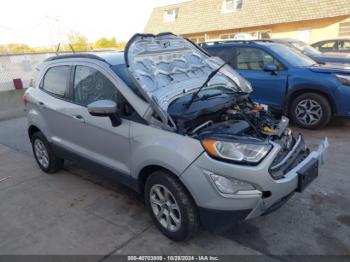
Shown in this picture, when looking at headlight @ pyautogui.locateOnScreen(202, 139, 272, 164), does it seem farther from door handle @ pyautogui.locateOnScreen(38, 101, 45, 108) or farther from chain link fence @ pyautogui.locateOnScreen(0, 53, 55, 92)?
chain link fence @ pyautogui.locateOnScreen(0, 53, 55, 92)

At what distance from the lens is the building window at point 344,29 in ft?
58.3

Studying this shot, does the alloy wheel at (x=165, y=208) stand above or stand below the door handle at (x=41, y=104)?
below

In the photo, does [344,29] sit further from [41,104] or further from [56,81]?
[41,104]

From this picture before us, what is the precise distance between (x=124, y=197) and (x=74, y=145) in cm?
90

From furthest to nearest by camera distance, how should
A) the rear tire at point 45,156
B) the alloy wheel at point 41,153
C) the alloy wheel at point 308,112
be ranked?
the alloy wheel at point 308,112, the alloy wheel at point 41,153, the rear tire at point 45,156

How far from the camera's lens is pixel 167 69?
3.34m

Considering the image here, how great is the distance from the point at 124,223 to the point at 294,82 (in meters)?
4.26

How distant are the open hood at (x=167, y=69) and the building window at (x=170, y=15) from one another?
2448cm

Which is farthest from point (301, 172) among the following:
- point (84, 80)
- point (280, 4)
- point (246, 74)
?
point (280, 4)

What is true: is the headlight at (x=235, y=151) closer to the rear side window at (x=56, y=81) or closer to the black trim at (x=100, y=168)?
the black trim at (x=100, y=168)

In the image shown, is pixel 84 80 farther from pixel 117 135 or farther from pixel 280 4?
pixel 280 4

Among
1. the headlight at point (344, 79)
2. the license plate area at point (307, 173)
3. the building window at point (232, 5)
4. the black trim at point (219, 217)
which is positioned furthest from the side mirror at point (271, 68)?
the building window at point (232, 5)

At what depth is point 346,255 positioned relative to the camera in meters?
2.68

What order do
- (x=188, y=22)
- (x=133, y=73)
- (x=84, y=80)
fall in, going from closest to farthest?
(x=133, y=73)
(x=84, y=80)
(x=188, y=22)
